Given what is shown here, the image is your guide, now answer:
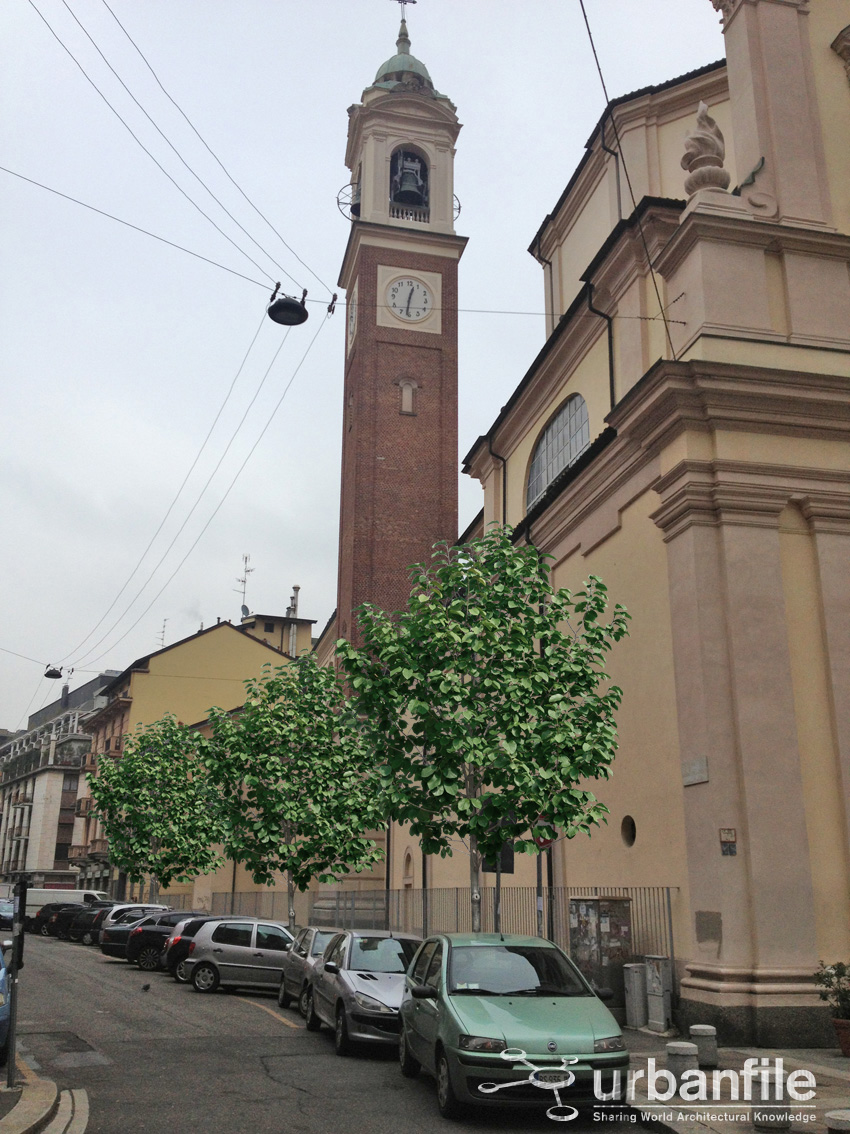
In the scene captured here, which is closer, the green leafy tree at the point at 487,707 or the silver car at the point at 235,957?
the green leafy tree at the point at 487,707

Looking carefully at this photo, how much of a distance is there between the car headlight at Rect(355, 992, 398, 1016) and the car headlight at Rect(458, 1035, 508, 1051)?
141 inches

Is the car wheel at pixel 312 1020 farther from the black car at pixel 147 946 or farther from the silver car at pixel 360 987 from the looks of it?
the black car at pixel 147 946

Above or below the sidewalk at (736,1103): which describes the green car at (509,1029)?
above

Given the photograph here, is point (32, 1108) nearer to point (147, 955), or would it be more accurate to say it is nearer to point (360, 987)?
point (360, 987)

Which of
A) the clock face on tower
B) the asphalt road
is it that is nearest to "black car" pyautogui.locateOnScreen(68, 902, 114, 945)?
the asphalt road

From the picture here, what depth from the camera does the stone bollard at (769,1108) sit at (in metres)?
7.59

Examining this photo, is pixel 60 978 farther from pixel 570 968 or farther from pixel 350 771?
pixel 570 968

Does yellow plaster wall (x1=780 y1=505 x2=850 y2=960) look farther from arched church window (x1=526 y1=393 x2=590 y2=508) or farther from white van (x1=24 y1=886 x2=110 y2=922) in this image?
white van (x1=24 y1=886 x2=110 y2=922)

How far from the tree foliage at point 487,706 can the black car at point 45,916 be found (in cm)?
2967

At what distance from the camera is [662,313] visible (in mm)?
17453

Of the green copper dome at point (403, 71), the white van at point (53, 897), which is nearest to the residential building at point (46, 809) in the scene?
the white van at point (53, 897)

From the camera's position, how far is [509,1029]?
8.53 m

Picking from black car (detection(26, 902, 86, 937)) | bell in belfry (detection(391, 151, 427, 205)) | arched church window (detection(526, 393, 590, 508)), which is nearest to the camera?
arched church window (detection(526, 393, 590, 508))

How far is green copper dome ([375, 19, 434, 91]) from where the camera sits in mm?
46500
